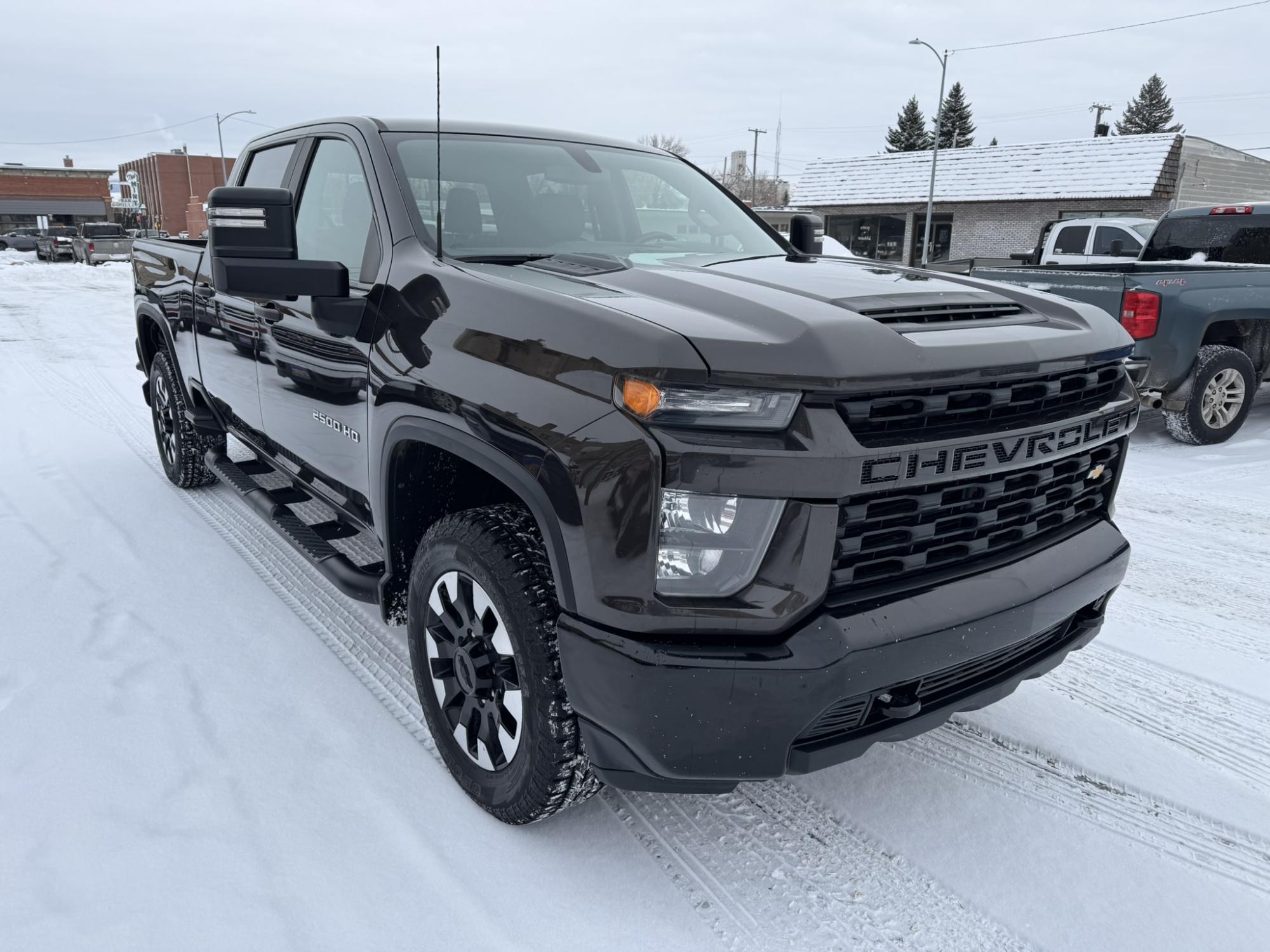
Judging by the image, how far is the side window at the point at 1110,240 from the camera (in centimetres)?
1379

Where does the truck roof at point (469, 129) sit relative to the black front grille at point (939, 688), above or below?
above

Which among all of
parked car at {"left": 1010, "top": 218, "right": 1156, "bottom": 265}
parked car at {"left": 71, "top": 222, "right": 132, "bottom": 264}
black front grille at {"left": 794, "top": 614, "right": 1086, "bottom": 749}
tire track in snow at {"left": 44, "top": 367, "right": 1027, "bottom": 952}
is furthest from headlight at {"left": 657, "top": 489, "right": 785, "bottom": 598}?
parked car at {"left": 71, "top": 222, "right": 132, "bottom": 264}

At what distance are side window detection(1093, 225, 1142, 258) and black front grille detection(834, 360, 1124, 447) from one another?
43.3 ft

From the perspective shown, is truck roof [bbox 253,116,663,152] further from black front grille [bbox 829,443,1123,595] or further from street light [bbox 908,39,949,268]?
street light [bbox 908,39,949,268]

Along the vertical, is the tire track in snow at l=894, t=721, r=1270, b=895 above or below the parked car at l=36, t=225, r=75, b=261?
below

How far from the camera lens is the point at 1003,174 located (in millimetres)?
30281

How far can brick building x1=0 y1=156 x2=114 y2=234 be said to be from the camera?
7825cm

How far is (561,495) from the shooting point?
2.00 metres

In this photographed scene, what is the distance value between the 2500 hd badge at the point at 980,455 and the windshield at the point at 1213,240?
24.6ft

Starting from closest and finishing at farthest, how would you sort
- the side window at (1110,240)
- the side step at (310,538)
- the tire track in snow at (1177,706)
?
1. the tire track in snow at (1177,706)
2. the side step at (310,538)
3. the side window at (1110,240)

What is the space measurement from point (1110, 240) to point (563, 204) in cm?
1375

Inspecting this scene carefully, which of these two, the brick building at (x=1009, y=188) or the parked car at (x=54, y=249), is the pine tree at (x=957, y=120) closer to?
the brick building at (x=1009, y=188)

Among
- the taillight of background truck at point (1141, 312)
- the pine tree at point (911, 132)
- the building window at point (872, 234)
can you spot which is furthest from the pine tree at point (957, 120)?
the taillight of background truck at point (1141, 312)

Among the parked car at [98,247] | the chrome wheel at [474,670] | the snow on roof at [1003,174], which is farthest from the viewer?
the parked car at [98,247]
